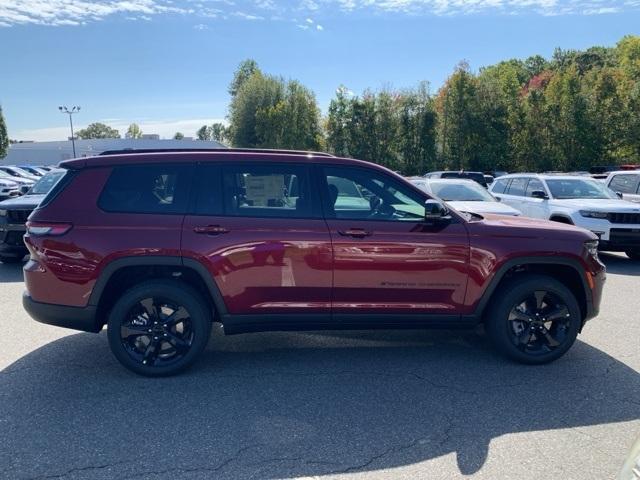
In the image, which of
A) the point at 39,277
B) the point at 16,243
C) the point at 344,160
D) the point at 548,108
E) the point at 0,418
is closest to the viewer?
the point at 0,418

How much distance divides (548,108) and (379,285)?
32.0 m

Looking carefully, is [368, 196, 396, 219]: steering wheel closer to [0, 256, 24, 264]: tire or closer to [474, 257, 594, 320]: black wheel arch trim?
[474, 257, 594, 320]: black wheel arch trim

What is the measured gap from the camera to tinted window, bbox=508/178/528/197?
11.7 m

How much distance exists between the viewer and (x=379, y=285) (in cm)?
437

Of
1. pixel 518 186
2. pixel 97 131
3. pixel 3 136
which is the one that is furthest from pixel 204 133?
pixel 518 186

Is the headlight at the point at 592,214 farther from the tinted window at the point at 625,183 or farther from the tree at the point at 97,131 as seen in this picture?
the tree at the point at 97,131

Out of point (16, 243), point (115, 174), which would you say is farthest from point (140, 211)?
point (16, 243)

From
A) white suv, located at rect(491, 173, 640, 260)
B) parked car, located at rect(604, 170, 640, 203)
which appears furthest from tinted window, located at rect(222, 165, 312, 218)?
parked car, located at rect(604, 170, 640, 203)

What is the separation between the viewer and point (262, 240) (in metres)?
4.21

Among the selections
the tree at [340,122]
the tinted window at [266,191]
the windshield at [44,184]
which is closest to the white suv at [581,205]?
the tinted window at [266,191]

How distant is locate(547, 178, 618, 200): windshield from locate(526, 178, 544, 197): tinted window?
0.20 metres

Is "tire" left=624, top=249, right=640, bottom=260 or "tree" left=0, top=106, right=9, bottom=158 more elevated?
"tree" left=0, top=106, right=9, bottom=158

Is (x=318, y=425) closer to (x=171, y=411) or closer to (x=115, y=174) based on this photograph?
(x=171, y=411)

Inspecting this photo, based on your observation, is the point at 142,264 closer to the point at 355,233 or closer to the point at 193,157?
the point at 193,157
